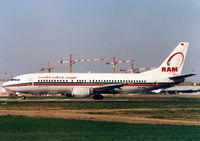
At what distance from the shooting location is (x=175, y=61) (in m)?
63.8

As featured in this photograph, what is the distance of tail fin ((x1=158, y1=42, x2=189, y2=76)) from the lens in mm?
63719

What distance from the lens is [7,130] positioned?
19.6 m

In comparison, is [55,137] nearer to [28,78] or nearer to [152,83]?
[28,78]

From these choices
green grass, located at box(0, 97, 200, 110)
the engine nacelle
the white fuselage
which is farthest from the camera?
the engine nacelle

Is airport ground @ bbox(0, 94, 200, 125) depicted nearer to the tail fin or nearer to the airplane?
the airplane

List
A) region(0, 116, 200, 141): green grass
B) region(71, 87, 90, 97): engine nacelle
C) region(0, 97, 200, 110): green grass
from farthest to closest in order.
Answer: region(71, 87, 90, 97): engine nacelle, region(0, 97, 200, 110): green grass, region(0, 116, 200, 141): green grass

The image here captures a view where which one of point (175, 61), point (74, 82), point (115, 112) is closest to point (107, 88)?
point (74, 82)

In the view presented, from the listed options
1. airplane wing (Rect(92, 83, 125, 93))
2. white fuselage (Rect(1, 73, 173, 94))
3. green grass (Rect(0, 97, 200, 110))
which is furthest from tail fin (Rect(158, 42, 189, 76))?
green grass (Rect(0, 97, 200, 110))

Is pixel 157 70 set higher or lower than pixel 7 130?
higher

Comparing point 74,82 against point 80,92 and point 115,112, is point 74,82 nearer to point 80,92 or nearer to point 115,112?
point 80,92

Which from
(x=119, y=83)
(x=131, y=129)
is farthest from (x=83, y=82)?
(x=131, y=129)

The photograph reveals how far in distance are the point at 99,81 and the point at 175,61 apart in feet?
50.4

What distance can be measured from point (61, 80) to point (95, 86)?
6.24 meters

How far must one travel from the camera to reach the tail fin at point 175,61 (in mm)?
63719
